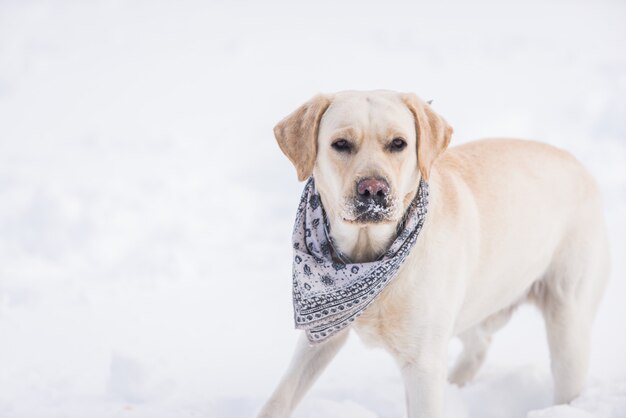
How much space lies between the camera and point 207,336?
6266mm

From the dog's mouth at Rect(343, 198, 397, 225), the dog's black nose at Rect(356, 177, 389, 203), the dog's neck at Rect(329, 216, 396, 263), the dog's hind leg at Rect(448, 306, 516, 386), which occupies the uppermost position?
the dog's black nose at Rect(356, 177, 389, 203)

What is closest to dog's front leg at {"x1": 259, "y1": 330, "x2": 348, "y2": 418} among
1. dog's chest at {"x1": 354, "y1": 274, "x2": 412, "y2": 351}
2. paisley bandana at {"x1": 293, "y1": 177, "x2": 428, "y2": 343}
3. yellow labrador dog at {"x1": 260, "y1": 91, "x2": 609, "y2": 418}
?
yellow labrador dog at {"x1": 260, "y1": 91, "x2": 609, "y2": 418}

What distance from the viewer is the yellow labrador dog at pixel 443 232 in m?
3.60

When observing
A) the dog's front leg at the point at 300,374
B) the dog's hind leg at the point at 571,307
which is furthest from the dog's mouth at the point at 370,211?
the dog's hind leg at the point at 571,307

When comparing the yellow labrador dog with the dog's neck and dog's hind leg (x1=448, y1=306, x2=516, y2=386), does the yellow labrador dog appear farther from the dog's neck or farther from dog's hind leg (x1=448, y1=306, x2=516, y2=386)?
dog's hind leg (x1=448, y1=306, x2=516, y2=386)

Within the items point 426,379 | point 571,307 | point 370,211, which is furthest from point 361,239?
point 571,307

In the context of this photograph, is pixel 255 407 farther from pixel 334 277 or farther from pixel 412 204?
pixel 412 204

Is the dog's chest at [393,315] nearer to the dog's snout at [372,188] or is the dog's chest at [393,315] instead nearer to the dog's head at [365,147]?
the dog's head at [365,147]

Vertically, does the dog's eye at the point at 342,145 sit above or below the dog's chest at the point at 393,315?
above

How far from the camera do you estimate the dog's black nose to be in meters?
3.34

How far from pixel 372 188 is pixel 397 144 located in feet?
1.19

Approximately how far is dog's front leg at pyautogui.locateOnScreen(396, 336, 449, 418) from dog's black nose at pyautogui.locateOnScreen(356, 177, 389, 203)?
0.85 meters

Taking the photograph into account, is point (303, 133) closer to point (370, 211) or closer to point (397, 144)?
point (397, 144)

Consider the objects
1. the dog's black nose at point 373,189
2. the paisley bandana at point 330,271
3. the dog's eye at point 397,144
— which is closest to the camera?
the dog's black nose at point 373,189
